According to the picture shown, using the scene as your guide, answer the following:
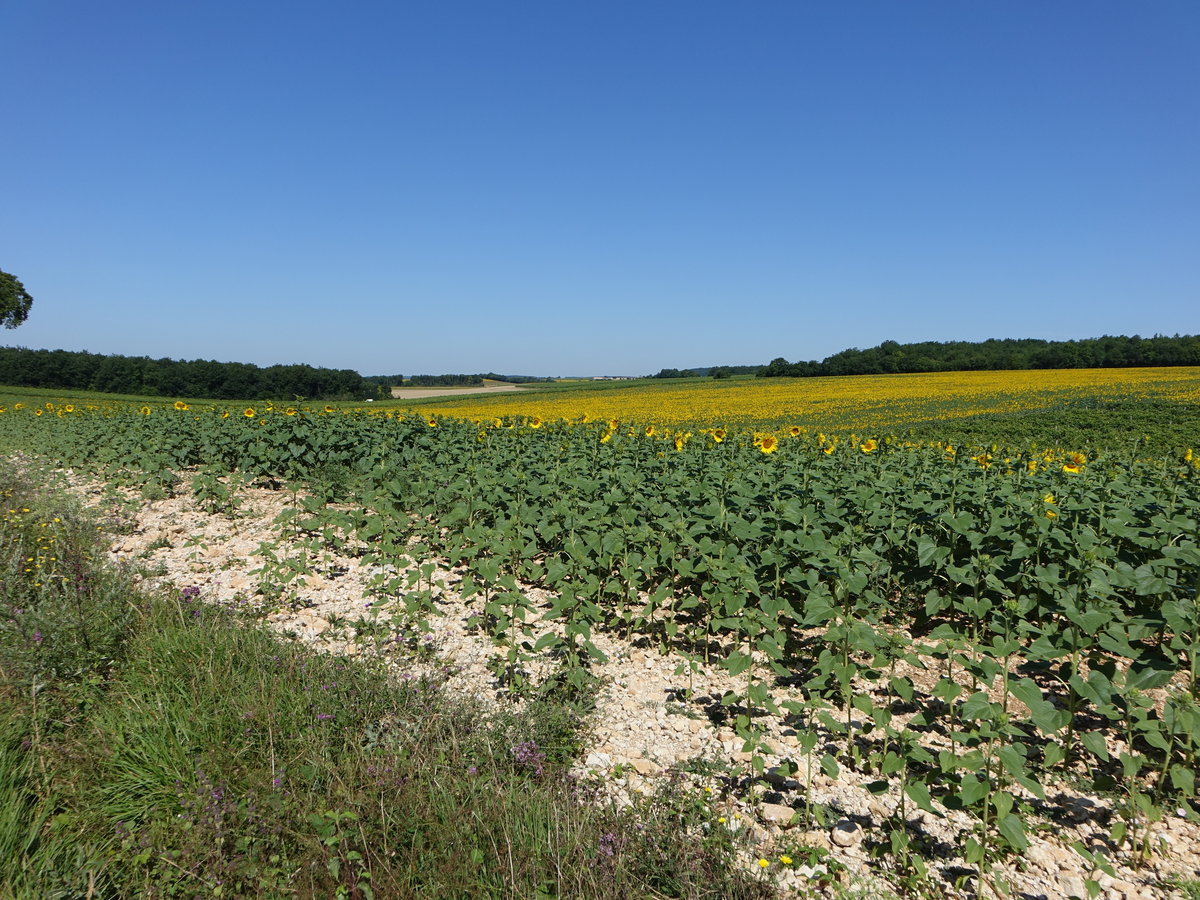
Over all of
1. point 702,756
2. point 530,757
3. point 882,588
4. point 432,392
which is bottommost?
point 702,756

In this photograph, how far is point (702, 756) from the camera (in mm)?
3543

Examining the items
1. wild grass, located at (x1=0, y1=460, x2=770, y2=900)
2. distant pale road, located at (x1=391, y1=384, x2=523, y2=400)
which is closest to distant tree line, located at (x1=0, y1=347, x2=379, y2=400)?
→ distant pale road, located at (x1=391, y1=384, x2=523, y2=400)

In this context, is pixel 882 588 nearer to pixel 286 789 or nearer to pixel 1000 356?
pixel 286 789

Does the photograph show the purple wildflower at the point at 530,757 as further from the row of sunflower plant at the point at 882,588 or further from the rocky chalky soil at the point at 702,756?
the row of sunflower plant at the point at 882,588

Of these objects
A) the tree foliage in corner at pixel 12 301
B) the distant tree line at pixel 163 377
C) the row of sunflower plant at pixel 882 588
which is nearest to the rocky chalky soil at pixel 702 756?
the row of sunflower plant at pixel 882 588

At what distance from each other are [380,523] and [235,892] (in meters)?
4.03

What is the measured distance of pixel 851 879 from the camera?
2707 mm

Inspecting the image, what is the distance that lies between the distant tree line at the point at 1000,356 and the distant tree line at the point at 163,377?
133 feet

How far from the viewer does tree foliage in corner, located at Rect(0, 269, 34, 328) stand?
60562mm

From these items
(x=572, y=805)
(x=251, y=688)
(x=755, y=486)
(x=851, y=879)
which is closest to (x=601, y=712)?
(x=572, y=805)

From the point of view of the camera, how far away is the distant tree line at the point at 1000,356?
170ft

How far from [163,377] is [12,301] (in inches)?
935

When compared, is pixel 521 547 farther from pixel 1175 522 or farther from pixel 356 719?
pixel 1175 522

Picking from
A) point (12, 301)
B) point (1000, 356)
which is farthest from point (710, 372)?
point (12, 301)
